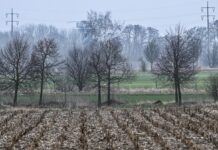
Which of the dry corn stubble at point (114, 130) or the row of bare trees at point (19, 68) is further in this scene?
the row of bare trees at point (19, 68)

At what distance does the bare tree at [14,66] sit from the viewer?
174 ft

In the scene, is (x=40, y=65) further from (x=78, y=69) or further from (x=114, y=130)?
(x=114, y=130)

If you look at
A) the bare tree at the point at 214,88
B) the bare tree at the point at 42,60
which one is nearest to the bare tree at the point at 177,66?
the bare tree at the point at 214,88

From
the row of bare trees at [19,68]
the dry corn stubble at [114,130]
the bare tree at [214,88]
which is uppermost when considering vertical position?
the row of bare trees at [19,68]

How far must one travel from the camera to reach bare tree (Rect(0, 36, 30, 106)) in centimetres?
5294

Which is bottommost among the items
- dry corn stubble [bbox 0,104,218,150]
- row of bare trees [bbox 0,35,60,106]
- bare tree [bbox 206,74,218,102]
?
dry corn stubble [bbox 0,104,218,150]

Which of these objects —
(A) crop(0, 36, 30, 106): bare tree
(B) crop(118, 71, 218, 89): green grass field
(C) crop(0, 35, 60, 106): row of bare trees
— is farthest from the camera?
(B) crop(118, 71, 218, 89): green grass field

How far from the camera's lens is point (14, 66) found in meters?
53.5

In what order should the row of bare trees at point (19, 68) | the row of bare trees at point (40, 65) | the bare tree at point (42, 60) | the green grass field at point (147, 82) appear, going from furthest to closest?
the green grass field at point (147, 82) < the bare tree at point (42, 60) < the row of bare trees at point (40, 65) < the row of bare trees at point (19, 68)

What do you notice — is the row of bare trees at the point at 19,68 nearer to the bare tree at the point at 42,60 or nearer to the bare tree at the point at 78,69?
the bare tree at the point at 42,60

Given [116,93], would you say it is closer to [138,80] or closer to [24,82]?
[24,82]

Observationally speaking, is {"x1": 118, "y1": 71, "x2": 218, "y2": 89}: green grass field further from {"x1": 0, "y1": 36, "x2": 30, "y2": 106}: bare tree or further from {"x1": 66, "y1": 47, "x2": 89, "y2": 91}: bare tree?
{"x1": 0, "y1": 36, "x2": 30, "y2": 106}: bare tree

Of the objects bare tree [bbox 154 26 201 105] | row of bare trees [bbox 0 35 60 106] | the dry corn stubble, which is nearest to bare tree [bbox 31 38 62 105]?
row of bare trees [bbox 0 35 60 106]

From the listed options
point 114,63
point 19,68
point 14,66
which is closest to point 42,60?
point 19,68
